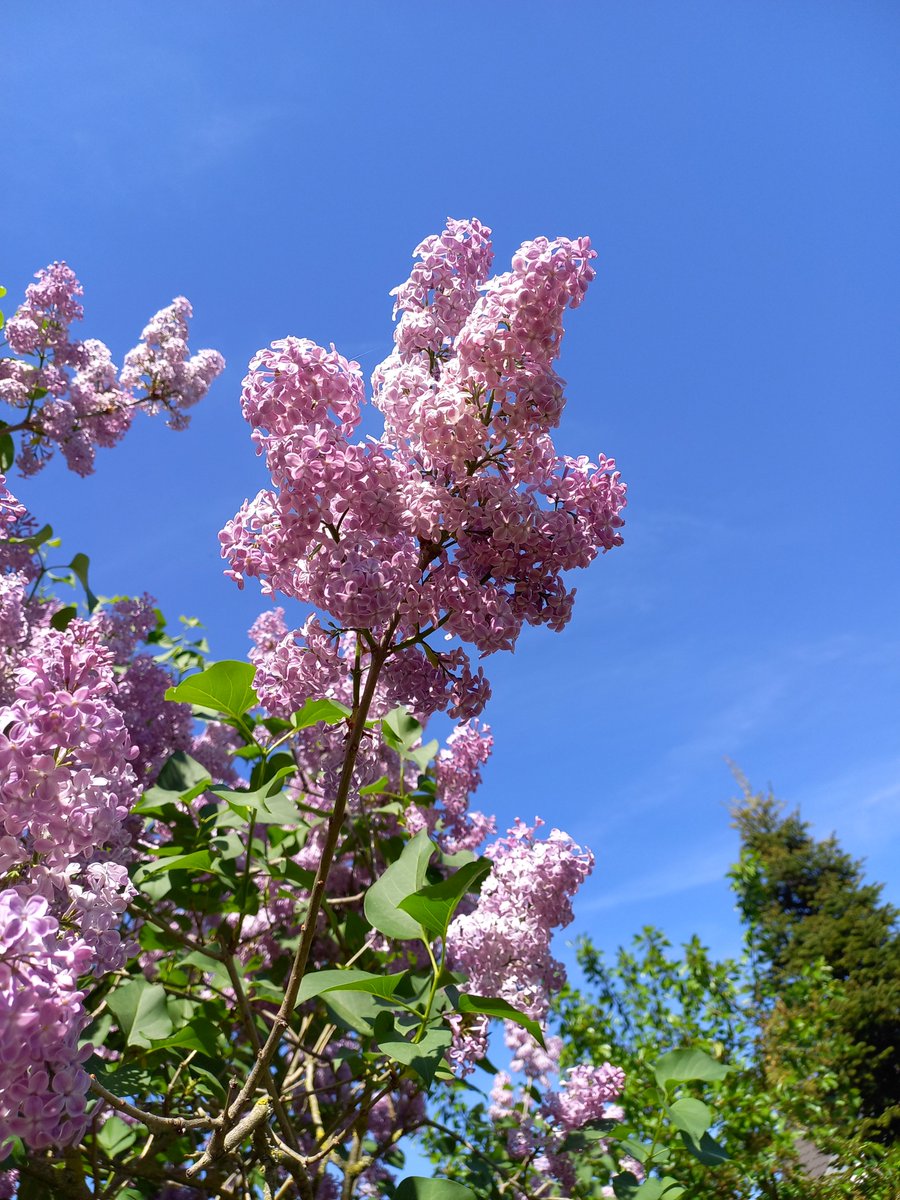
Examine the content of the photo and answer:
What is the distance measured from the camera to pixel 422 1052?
1.76 meters

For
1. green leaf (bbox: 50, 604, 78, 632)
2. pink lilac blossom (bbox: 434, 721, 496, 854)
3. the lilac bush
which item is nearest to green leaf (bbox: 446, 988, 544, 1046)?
the lilac bush

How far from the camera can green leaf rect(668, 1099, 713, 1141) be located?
95.0 inches

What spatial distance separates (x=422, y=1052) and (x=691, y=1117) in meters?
1.17

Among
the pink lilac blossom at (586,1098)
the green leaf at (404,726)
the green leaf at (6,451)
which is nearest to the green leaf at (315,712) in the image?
the green leaf at (404,726)

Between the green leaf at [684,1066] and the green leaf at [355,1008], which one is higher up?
the green leaf at [355,1008]

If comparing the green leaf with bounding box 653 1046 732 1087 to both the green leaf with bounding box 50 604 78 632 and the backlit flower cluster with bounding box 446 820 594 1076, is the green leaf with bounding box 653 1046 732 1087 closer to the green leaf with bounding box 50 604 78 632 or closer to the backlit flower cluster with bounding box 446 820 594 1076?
the backlit flower cluster with bounding box 446 820 594 1076

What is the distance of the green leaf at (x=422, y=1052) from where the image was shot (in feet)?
5.62

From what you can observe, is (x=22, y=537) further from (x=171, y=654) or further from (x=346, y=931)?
(x=346, y=931)

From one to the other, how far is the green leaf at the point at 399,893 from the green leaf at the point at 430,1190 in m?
0.56

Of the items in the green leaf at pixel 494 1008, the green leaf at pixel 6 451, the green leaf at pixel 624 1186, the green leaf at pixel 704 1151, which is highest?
the green leaf at pixel 6 451

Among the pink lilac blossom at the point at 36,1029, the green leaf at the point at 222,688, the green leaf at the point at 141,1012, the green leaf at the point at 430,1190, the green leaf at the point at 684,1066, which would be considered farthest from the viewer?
the green leaf at the point at 684,1066

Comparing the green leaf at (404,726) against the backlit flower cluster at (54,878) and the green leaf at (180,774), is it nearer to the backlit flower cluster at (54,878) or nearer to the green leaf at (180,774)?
the green leaf at (180,774)

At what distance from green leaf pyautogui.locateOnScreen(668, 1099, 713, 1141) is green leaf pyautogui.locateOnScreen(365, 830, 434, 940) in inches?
41.8

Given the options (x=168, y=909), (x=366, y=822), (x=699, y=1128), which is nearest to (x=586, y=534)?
(x=699, y=1128)
